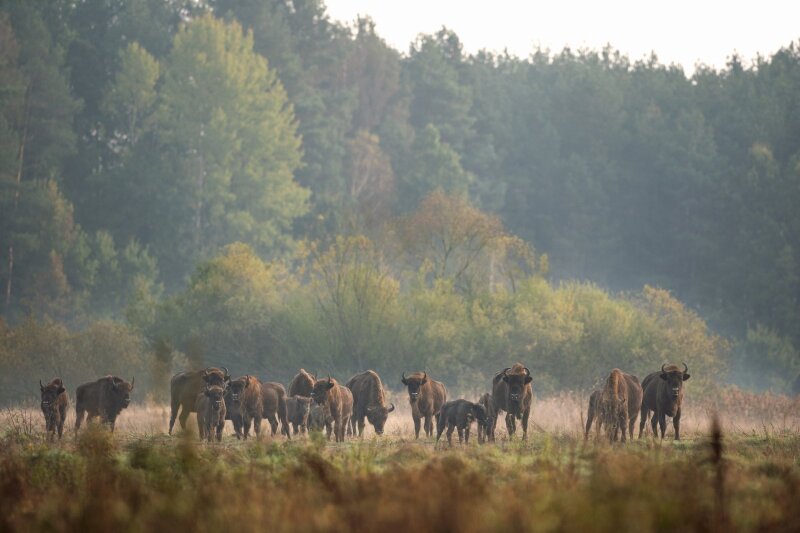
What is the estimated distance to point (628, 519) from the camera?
418 inches

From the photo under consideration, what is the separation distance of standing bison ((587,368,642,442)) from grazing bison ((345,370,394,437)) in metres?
5.95

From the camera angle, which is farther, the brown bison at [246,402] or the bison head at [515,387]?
the brown bison at [246,402]

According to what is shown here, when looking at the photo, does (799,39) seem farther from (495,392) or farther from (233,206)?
(495,392)

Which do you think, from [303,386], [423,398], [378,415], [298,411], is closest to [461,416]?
[423,398]

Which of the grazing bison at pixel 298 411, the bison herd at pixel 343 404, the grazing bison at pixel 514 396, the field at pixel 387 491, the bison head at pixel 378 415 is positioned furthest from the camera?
the bison head at pixel 378 415

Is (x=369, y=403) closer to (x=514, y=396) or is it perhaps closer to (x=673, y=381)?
(x=514, y=396)

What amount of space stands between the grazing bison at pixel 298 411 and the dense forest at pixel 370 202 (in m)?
21.2

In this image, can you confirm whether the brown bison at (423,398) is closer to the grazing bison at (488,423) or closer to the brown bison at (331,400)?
the grazing bison at (488,423)

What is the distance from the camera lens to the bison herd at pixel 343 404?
86.9 ft

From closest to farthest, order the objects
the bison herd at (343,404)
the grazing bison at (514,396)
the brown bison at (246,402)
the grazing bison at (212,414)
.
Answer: the bison herd at (343,404) → the grazing bison at (212,414) → the grazing bison at (514,396) → the brown bison at (246,402)

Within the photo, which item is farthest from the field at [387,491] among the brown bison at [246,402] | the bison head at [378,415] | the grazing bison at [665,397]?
the bison head at [378,415]

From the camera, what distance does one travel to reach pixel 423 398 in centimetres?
3034

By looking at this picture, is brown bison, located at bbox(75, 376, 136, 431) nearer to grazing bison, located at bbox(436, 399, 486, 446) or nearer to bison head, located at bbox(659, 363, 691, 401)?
grazing bison, located at bbox(436, 399, 486, 446)

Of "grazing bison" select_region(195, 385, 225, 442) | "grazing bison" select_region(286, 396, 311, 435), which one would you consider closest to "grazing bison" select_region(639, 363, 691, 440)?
"grazing bison" select_region(286, 396, 311, 435)
